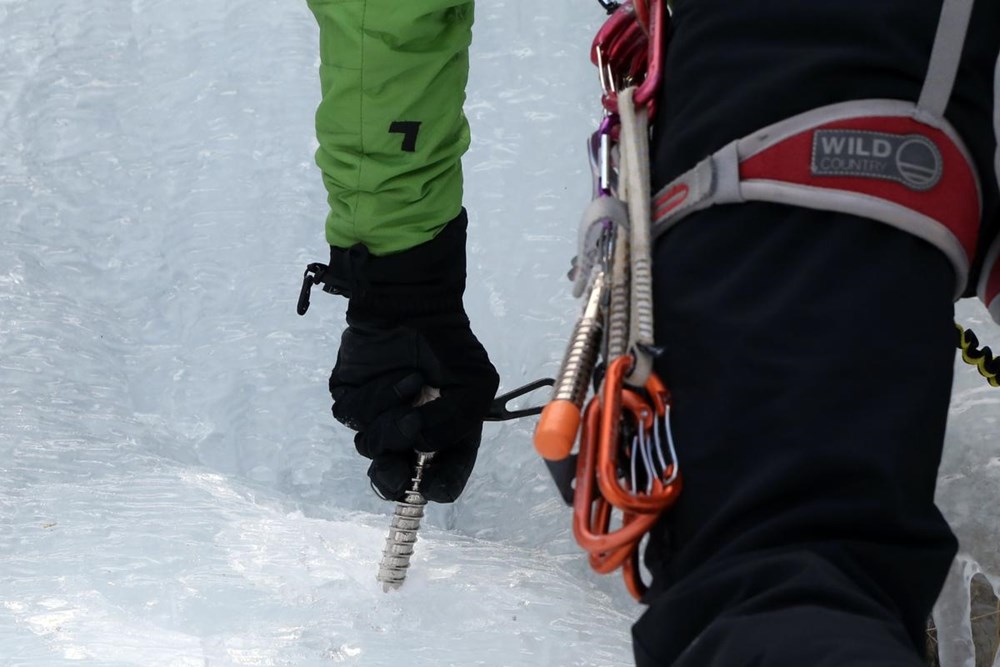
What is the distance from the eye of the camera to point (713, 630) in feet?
1.78

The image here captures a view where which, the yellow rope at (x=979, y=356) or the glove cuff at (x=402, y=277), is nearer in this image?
the yellow rope at (x=979, y=356)

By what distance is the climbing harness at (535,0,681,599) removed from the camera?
635 mm

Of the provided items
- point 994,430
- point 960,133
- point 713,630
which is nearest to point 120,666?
point 713,630

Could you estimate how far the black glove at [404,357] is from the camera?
113 cm

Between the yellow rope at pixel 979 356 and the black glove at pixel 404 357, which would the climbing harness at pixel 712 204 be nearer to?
the yellow rope at pixel 979 356

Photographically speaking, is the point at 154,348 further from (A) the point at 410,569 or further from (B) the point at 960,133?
(B) the point at 960,133

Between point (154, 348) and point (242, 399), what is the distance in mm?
192

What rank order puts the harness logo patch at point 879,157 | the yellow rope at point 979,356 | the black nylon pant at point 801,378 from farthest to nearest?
the yellow rope at point 979,356, the harness logo patch at point 879,157, the black nylon pant at point 801,378

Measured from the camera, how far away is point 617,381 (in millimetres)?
644

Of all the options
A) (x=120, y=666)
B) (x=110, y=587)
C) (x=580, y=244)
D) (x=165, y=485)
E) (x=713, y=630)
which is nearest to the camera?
(x=713, y=630)

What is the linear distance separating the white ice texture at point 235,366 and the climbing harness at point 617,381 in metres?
0.49

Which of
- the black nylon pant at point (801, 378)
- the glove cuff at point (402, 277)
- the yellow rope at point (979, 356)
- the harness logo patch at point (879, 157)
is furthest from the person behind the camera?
Answer: the glove cuff at point (402, 277)

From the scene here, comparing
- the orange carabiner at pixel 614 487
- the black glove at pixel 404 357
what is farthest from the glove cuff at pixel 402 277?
the orange carabiner at pixel 614 487

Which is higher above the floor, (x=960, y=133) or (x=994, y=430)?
(x=960, y=133)
